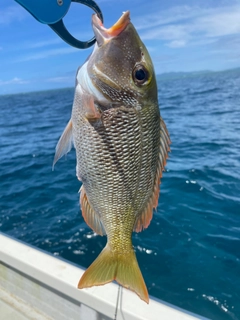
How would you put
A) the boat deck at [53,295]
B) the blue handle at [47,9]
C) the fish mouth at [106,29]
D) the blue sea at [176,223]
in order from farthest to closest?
1. the blue sea at [176,223]
2. the boat deck at [53,295]
3. the blue handle at [47,9]
4. the fish mouth at [106,29]

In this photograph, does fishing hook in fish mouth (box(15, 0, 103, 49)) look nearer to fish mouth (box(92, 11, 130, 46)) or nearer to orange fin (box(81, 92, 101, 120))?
fish mouth (box(92, 11, 130, 46))

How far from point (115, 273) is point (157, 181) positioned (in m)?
0.53

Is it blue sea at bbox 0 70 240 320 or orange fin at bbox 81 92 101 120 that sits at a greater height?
orange fin at bbox 81 92 101 120

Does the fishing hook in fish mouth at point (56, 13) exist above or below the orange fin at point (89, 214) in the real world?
above

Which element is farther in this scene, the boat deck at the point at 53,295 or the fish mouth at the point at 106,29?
the boat deck at the point at 53,295

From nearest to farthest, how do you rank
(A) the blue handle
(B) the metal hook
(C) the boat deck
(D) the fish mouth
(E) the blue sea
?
1. (D) the fish mouth
2. (A) the blue handle
3. (B) the metal hook
4. (C) the boat deck
5. (E) the blue sea

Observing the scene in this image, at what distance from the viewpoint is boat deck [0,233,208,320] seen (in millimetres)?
2223

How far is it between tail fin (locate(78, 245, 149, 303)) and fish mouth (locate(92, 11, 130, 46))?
1.08m

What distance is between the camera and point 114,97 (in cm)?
137

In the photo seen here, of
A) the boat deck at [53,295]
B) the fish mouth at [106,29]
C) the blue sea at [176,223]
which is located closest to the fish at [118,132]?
the fish mouth at [106,29]

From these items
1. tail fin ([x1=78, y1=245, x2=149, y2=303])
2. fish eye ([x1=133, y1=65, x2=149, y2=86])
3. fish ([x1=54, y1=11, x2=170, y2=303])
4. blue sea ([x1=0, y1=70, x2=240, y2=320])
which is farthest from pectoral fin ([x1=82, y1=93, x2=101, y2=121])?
blue sea ([x1=0, y1=70, x2=240, y2=320])

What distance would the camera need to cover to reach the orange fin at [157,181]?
149 centimetres

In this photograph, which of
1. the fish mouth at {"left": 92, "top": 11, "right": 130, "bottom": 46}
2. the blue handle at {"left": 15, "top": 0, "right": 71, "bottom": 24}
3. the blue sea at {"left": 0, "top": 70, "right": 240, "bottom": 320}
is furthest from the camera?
the blue sea at {"left": 0, "top": 70, "right": 240, "bottom": 320}

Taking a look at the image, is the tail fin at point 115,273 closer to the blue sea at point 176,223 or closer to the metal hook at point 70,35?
the metal hook at point 70,35
